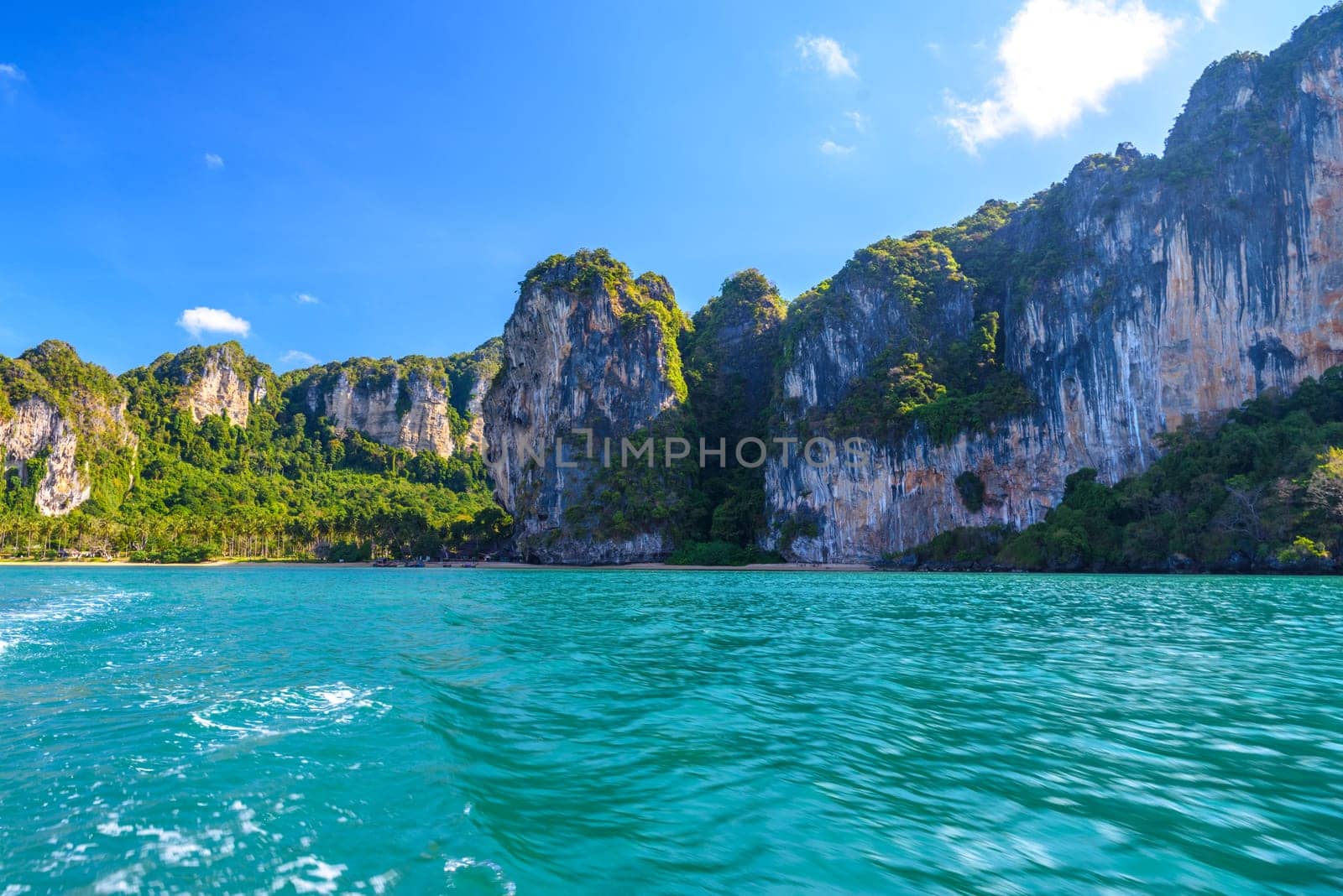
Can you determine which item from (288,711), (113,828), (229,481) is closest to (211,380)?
(229,481)

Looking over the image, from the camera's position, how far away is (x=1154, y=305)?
5462cm

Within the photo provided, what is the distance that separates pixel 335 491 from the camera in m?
126

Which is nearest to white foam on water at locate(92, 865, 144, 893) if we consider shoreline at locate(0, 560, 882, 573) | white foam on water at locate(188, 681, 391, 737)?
white foam on water at locate(188, 681, 391, 737)

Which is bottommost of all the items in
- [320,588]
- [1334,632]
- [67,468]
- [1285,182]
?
[320,588]

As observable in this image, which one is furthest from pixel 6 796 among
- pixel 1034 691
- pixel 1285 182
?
pixel 1285 182

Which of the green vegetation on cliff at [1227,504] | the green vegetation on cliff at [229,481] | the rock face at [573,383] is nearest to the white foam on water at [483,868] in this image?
the green vegetation on cliff at [1227,504]

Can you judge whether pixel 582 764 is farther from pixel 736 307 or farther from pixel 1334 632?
pixel 736 307

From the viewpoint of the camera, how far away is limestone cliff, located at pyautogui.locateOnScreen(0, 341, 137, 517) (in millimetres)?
95812

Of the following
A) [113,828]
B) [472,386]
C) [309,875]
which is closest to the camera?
[309,875]

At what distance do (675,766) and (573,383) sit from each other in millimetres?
78603

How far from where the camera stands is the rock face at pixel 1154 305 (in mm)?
49500

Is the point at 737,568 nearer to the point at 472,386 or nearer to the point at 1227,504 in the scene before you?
the point at 1227,504

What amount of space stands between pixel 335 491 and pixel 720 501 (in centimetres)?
8452

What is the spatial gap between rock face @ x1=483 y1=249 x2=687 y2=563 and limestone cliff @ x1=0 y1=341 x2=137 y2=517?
70878mm
